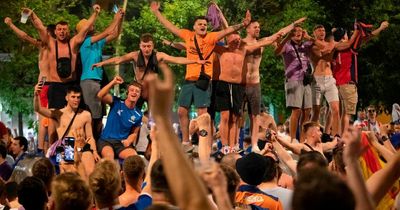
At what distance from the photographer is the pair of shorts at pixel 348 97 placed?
669 inches

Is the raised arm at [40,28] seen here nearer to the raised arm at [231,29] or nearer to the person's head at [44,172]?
the raised arm at [231,29]

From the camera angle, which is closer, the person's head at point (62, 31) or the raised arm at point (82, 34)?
the person's head at point (62, 31)

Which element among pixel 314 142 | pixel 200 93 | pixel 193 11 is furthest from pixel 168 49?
pixel 314 142

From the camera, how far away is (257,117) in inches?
607

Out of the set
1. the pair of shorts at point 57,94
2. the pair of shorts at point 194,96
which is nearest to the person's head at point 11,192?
the pair of shorts at point 57,94

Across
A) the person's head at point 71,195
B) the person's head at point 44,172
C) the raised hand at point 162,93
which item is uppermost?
the raised hand at point 162,93

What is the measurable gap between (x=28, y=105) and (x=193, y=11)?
742 centimetres

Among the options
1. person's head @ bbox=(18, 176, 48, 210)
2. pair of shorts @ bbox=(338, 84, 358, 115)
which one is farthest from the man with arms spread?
person's head @ bbox=(18, 176, 48, 210)

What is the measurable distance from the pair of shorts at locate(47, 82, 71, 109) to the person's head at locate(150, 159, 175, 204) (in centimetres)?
840

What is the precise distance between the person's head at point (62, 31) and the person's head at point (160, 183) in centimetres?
846

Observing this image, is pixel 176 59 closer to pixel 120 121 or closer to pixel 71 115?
pixel 120 121

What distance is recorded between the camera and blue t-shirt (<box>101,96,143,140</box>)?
1319 cm

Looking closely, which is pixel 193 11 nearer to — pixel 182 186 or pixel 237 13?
pixel 237 13

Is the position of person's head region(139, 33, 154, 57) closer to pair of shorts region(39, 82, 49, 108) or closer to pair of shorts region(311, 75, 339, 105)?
pair of shorts region(39, 82, 49, 108)
